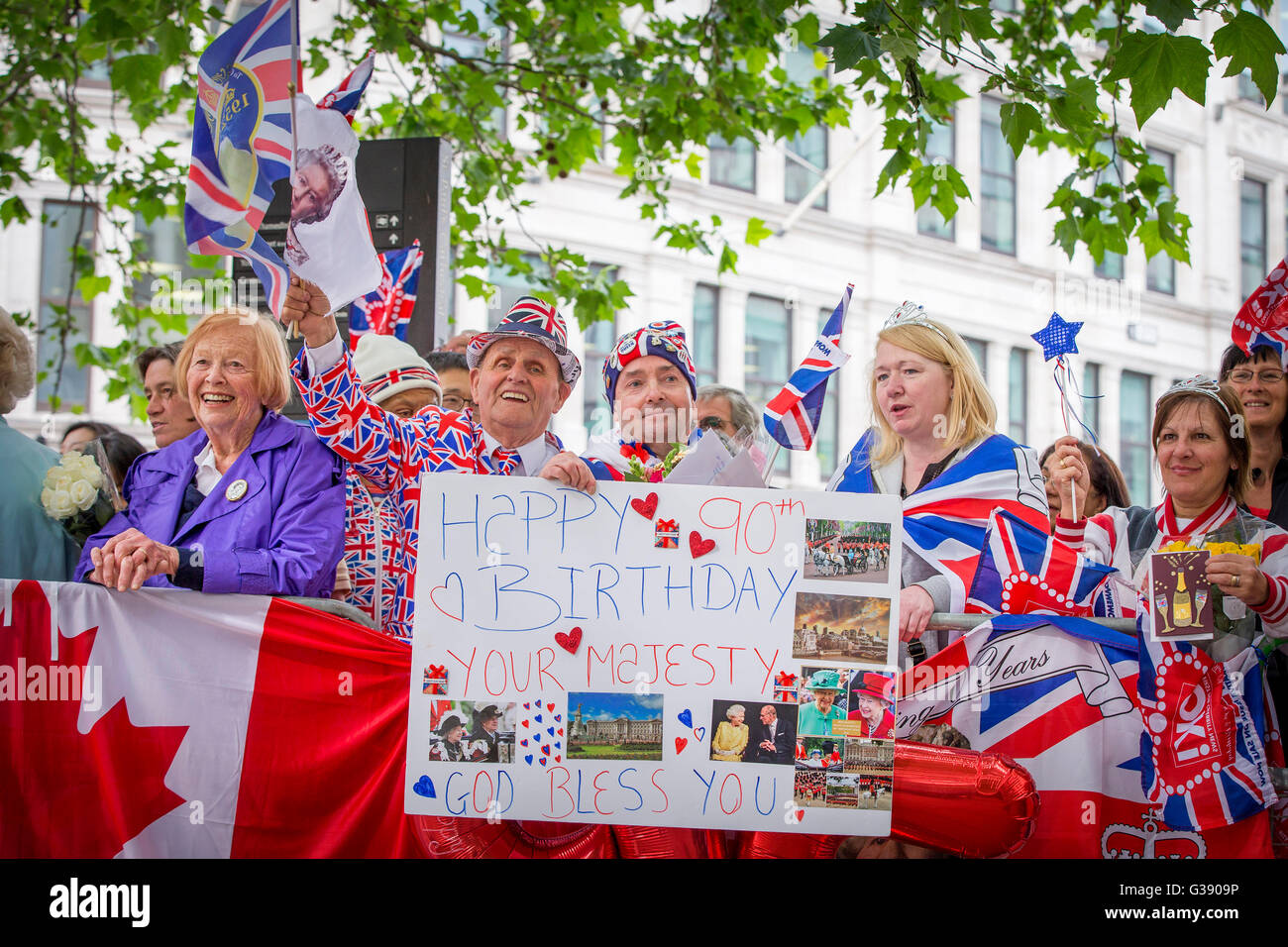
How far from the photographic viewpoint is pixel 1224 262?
25.5m

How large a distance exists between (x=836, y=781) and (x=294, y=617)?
1.52 meters

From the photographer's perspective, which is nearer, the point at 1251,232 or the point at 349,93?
the point at 349,93

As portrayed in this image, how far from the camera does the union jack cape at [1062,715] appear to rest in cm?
333

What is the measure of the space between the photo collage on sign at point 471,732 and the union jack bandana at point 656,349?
1468mm

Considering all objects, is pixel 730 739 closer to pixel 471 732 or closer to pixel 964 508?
pixel 471 732

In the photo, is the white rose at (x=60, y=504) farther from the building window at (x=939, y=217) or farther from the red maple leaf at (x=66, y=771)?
the building window at (x=939, y=217)

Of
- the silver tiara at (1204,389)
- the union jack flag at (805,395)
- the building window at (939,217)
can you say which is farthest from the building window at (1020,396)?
the silver tiara at (1204,389)

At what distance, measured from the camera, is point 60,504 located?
3.68 metres

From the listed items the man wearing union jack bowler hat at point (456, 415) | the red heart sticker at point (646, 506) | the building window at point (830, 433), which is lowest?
the red heart sticker at point (646, 506)

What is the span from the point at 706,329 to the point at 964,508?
1689 cm

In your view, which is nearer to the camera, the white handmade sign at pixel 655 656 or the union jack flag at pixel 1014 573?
the white handmade sign at pixel 655 656

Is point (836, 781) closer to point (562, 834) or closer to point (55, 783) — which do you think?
point (562, 834)

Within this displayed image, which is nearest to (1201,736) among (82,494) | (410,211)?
(82,494)
